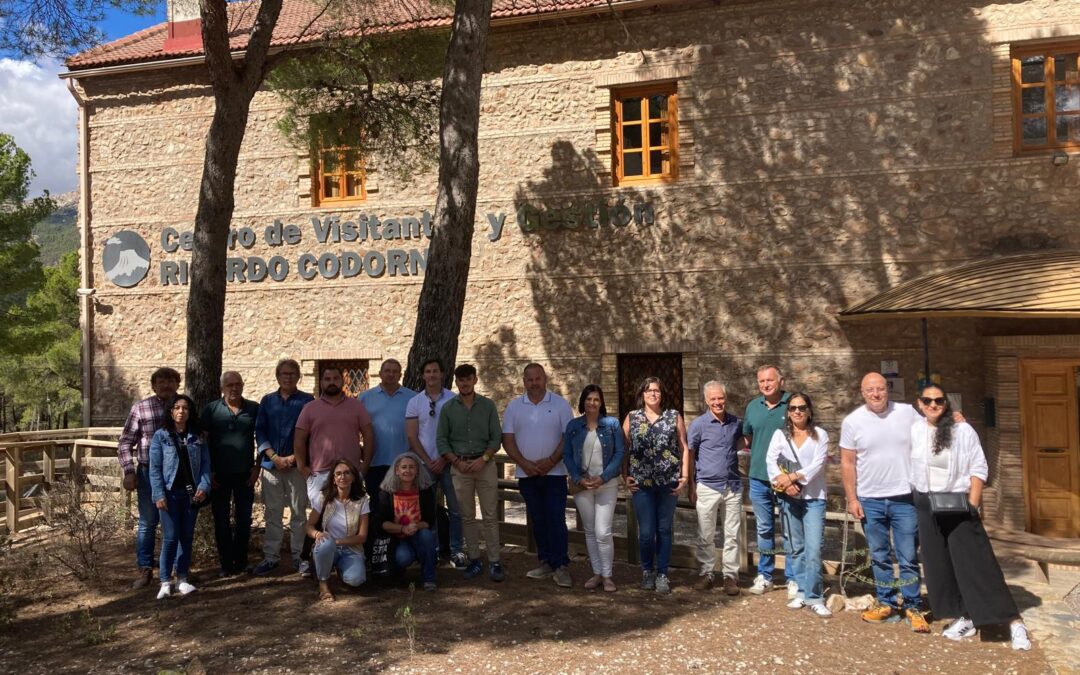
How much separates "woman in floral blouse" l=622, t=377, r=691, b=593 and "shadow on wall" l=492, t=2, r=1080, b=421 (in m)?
4.58

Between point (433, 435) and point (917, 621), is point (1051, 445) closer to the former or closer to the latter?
point (917, 621)

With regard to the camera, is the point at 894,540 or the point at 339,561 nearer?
the point at 894,540

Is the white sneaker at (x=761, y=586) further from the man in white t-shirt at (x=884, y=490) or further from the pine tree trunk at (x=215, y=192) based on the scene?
the pine tree trunk at (x=215, y=192)

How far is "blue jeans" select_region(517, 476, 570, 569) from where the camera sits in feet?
20.8

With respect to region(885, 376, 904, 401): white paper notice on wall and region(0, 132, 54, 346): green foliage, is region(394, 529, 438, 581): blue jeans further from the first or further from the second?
region(0, 132, 54, 346): green foliage

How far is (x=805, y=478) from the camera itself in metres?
5.68

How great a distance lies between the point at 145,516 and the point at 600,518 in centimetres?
344

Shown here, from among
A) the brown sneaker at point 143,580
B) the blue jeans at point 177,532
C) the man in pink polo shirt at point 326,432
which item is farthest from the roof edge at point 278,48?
the brown sneaker at point 143,580

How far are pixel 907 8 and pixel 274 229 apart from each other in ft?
28.8

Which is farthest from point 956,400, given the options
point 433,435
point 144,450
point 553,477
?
point 144,450

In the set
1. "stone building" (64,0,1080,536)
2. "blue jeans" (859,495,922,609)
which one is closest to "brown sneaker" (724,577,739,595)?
"blue jeans" (859,495,922,609)

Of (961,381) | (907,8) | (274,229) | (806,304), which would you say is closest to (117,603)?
(274,229)

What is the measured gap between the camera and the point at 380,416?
21.9 feet

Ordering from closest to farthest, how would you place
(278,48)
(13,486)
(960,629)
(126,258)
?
(960,629)
(13,486)
(278,48)
(126,258)
